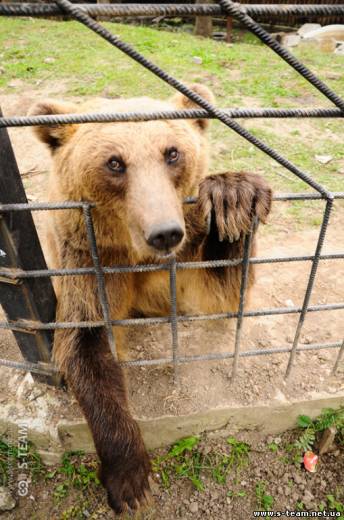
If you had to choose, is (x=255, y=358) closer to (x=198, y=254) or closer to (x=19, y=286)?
(x=198, y=254)

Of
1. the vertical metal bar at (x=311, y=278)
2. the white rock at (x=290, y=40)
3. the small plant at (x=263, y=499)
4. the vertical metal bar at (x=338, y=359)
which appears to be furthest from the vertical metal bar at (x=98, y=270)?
the white rock at (x=290, y=40)

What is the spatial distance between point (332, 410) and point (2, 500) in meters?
2.05

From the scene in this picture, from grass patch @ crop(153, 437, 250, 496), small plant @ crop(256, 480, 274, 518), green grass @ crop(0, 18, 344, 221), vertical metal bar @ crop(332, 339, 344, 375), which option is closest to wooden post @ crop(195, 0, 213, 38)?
green grass @ crop(0, 18, 344, 221)

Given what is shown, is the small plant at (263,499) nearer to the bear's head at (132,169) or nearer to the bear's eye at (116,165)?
the bear's head at (132,169)

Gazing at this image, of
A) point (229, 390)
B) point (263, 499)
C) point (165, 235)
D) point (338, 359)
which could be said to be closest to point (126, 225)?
point (165, 235)

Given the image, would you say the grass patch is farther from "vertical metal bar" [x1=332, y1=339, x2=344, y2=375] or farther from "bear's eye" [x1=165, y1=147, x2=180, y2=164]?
"bear's eye" [x1=165, y1=147, x2=180, y2=164]

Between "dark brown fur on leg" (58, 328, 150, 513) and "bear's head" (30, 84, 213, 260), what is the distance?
662mm

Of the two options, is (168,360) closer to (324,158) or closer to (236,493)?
(236,493)

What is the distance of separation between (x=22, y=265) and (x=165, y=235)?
800 millimetres

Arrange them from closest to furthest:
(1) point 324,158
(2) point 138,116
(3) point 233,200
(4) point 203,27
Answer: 1. (2) point 138,116
2. (3) point 233,200
3. (1) point 324,158
4. (4) point 203,27

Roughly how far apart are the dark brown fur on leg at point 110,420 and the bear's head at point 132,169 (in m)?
0.66

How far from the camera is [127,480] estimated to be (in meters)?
2.16

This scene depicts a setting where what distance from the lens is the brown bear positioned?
1814 millimetres

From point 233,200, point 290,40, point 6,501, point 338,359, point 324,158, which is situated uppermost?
point 233,200
